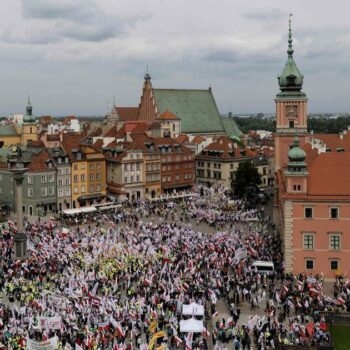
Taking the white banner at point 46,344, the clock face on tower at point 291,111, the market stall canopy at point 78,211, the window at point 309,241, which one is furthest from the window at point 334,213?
the market stall canopy at point 78,211

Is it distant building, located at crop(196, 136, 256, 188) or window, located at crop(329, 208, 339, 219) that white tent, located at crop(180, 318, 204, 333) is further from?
distant building, located at crop(196, 136, 256, 188)

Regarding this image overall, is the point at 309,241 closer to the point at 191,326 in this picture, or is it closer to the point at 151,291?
the point at 151,291

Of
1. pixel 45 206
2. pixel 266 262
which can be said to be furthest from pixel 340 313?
pixel 45 206

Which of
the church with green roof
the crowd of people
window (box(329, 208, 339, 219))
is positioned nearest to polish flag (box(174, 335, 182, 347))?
the crowd of people

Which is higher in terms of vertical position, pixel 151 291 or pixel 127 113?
pixel 127 113

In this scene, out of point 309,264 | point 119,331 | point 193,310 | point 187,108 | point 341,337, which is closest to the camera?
point 119,331

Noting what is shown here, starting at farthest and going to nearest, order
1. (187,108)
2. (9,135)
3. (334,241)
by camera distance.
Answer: (187,108), (9,135), (334,241)

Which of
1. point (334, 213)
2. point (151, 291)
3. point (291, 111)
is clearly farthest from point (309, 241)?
point (291, 111)
